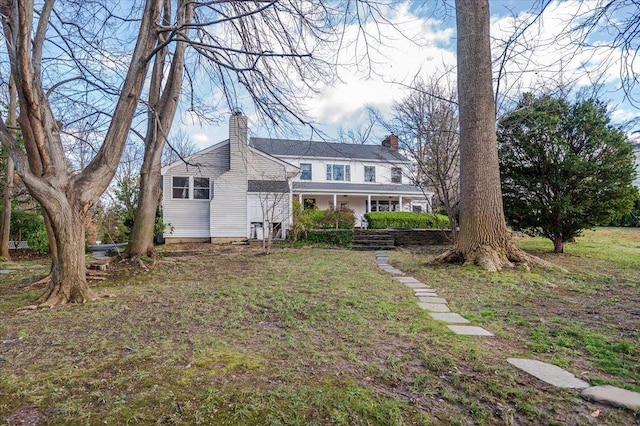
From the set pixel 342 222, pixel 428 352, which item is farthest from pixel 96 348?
pixel 342 222

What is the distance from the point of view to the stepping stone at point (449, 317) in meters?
3.75

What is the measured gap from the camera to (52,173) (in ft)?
14.8

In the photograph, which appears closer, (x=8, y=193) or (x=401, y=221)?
(x=8, y=193)

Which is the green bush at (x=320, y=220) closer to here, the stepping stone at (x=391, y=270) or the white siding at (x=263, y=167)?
the white siding at (x=263, y=167)

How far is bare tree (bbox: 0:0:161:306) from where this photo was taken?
414 centimetres

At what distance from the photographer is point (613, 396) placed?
2.01m

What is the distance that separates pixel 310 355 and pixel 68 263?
12.3ft

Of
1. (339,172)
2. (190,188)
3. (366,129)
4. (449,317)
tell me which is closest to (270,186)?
(190,188)

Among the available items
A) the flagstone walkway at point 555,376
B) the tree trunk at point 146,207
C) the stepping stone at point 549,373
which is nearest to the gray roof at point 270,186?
the tree trunk at point 146,207

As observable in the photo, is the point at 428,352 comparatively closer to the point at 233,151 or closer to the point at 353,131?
the point at 353,131

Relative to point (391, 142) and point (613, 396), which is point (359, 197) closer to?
point (391, 142)

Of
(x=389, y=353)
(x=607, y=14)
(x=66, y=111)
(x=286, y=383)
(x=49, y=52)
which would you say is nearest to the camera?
(x=286, y=383)

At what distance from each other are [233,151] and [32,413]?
14690 millimetres

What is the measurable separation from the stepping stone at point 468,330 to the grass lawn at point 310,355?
120 millimetres
